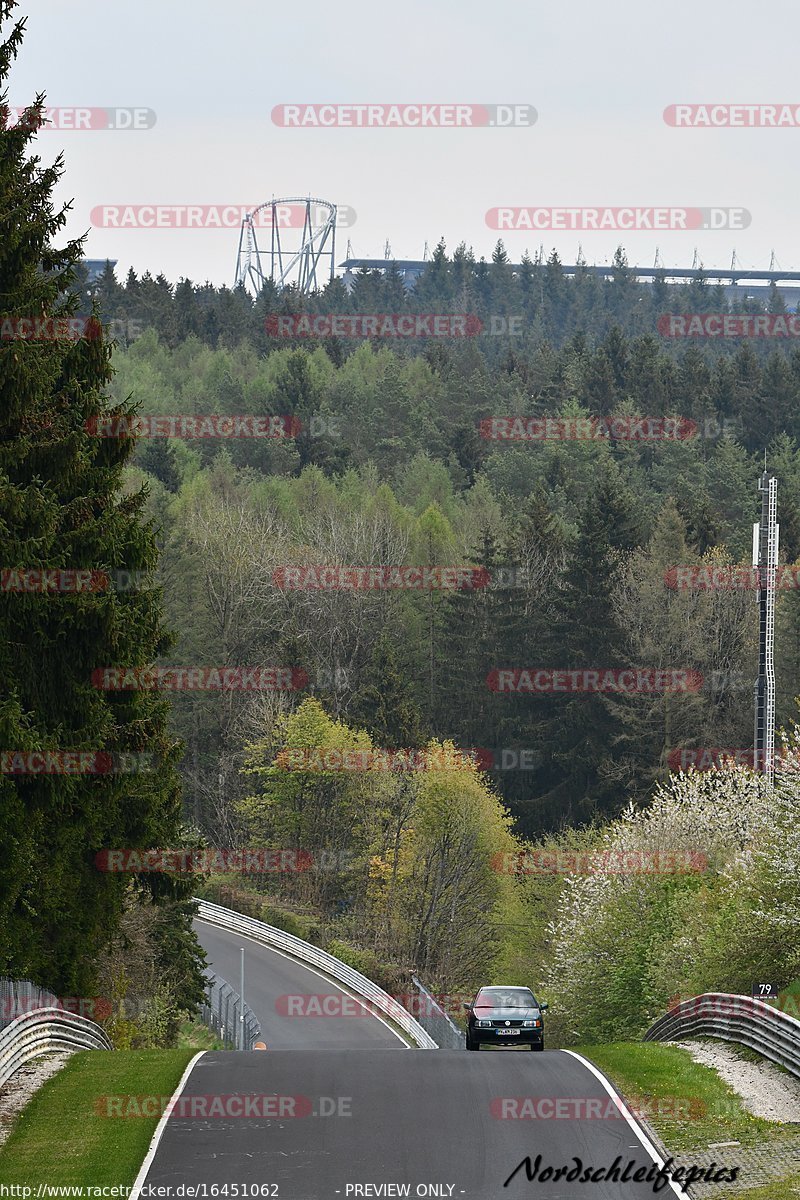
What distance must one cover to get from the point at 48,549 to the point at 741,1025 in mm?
12888

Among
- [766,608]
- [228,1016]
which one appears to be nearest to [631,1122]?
[766,608]

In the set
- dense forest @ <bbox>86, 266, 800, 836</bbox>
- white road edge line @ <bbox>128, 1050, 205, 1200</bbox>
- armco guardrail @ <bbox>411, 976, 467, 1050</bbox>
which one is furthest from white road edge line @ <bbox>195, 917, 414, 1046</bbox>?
white road edge line @ <bbox>128, 1050, 205, 1200</bbox>

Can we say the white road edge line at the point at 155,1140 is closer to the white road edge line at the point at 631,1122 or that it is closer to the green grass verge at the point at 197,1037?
the white road edge line at the point at 631,1122

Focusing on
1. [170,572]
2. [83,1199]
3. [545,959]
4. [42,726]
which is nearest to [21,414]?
[42,726]

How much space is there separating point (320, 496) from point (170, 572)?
19.2m

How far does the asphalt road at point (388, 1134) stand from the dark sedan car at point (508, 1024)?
20.4 feet

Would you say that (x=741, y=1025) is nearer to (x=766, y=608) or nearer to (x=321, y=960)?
(x=766, y=608)

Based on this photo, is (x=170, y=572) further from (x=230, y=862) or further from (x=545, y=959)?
(x=545, y=959)

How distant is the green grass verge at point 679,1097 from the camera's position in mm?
17578

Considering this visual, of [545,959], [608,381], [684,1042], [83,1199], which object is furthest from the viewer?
[608,381]

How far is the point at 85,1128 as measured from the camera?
1792 cm

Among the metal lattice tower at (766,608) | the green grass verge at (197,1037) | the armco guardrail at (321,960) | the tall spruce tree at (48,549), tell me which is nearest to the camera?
the tall spruce tree at (48,549)

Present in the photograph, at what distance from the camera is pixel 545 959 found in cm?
5881

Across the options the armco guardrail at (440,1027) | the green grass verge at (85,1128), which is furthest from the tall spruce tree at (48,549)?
the armco guardrail at (440,1027)
